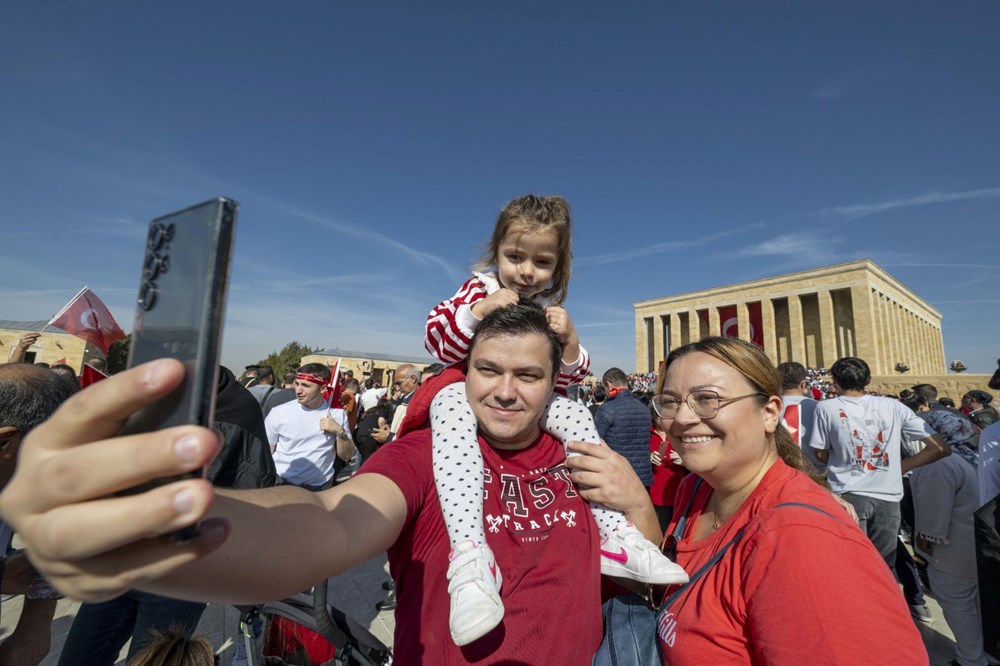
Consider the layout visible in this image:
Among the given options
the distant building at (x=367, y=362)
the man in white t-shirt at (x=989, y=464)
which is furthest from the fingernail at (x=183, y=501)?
the distant building at (x=367, y=362)

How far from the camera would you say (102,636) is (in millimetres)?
2621

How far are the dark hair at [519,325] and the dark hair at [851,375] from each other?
14.3 feet

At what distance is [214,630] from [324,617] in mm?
2906

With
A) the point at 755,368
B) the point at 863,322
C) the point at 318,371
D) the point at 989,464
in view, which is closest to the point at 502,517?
the point at 755,368

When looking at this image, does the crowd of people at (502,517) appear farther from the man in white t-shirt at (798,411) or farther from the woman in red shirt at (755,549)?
the man in white t-shirt at (798,411)

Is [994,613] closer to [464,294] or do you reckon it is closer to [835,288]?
[464,294]

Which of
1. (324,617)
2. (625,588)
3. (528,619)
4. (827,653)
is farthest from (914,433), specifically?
(324,617)

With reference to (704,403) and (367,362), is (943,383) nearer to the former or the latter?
(704,403)

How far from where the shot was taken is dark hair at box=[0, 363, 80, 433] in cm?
195

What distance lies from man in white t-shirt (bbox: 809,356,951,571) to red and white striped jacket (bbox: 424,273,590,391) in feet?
12.7

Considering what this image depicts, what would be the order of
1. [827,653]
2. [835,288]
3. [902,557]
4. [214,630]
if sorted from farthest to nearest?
[835,288] < [902,557] < [214,630] < [827,653]

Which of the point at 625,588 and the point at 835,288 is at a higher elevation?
the point at 835,288

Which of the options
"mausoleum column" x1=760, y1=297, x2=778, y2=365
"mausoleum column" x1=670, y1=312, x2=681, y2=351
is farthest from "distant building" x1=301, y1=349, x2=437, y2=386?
"mausoleum column" x1=760, y1=297, x2=778, y2=365

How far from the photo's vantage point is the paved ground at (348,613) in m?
4.05
